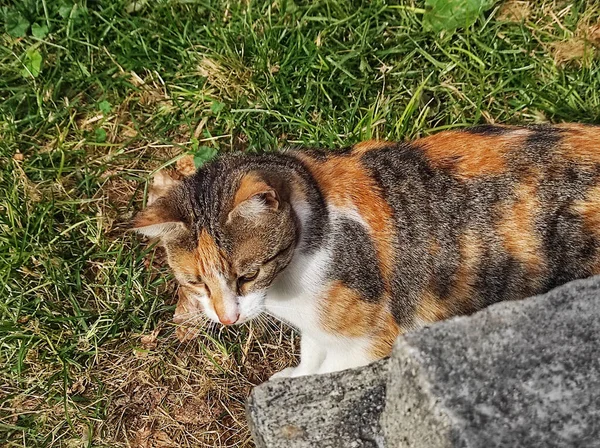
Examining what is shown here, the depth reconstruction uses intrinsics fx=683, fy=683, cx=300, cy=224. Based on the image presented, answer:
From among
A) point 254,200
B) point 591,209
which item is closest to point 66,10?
point 254,200

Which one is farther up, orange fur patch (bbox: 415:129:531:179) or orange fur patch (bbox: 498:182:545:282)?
orange fur patch (bbox: 415:129:531:179)

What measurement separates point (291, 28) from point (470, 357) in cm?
213

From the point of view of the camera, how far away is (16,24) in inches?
136

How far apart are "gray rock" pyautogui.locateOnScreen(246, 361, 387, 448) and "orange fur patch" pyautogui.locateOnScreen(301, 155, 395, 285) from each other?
402 mm

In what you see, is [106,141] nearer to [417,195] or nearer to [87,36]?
[87,36]

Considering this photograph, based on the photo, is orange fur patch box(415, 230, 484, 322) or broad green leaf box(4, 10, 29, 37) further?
broad green leaf box(4, 10, 29, 37)

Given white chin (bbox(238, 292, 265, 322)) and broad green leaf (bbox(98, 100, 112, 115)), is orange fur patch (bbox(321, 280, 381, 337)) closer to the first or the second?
white chin (bbox(238, 292, 265, 322))

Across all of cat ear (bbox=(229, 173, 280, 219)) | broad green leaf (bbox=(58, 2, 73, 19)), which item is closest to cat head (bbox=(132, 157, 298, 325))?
cat ear (bbox=(229, 173, 280, 219))

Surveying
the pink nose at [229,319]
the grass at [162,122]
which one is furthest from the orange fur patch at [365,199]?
the grass at [162,122]

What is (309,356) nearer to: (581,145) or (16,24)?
(581,145)

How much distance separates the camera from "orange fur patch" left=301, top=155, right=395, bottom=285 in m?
2.39

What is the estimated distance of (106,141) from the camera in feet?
11.1

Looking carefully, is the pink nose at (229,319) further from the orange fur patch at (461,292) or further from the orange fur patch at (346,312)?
the orange fur patch at (461,292)

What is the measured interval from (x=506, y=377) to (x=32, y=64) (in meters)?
2.78
